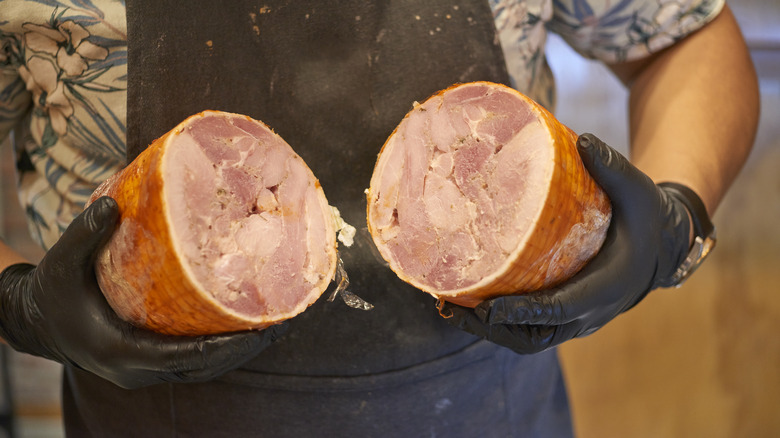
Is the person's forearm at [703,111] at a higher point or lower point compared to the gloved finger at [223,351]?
lower

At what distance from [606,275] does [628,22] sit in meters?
0.59

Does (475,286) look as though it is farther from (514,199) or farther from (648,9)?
(648,9)

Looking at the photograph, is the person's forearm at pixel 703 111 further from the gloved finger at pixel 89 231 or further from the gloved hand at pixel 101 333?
the gloved finger at pixel 89 231

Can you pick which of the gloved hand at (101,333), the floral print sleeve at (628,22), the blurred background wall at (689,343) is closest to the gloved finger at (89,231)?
the gloved hand at (101,333)

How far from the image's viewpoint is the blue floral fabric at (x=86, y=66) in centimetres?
101

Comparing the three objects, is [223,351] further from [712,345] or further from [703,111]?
[712,345]

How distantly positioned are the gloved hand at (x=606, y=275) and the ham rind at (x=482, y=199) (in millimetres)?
19

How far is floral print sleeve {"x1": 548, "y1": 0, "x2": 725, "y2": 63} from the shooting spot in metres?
1.25

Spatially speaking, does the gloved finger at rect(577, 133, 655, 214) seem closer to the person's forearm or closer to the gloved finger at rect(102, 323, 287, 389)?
the person's forearm

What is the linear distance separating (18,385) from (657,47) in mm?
2131

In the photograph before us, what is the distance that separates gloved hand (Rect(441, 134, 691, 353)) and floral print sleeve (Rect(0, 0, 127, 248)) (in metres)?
0.62

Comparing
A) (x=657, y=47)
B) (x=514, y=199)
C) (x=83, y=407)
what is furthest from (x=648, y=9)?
(x=83, y=407)

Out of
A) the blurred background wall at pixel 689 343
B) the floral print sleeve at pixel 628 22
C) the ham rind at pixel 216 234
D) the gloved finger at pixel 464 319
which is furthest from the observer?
the blurred background wall at pixel 689 343

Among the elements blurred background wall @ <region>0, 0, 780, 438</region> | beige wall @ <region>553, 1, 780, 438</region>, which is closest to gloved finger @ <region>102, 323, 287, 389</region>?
blurred background wall @ <region>0, 0, 780, 438</region>
